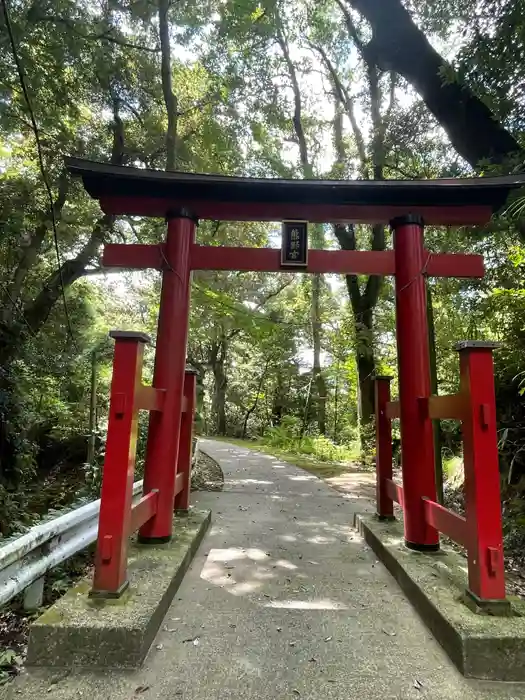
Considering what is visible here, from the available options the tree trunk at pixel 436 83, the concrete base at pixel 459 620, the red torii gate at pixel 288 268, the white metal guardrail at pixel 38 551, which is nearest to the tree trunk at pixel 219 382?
the tree trunk at pixel 436 83

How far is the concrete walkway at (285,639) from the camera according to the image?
189 centimetres

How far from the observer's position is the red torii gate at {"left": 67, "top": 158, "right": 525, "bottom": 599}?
11.1ft

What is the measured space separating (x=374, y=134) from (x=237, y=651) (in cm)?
898

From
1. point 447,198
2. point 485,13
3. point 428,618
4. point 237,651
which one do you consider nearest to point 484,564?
point 428,618

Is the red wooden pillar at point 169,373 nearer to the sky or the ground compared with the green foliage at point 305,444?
nearer to the sky

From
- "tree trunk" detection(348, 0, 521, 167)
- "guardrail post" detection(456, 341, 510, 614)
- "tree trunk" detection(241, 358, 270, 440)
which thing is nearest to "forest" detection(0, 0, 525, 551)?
"tree trunk" detection(348, 0, 521, 167)

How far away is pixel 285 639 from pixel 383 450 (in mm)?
2307

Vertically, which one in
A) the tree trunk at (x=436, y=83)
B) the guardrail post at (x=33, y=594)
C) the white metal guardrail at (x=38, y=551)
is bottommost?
the guardrail post at (x=33, y=594)

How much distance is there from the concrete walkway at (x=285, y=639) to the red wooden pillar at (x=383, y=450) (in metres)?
0.46

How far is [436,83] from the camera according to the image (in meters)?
5.68

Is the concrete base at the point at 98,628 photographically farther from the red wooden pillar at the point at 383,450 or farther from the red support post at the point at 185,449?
the red wooden pillar at the point at 383,450

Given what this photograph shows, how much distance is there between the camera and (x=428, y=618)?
2.42 metres

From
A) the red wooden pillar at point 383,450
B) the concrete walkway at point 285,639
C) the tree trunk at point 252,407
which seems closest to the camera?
the concrete walkway at point 285,639

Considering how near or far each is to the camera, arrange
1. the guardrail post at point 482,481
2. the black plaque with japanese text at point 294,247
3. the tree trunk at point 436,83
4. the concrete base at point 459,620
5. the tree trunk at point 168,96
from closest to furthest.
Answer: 1. the concrete base at point 459,620
2. the guardrail post at point 482,481
3. the black plaque with japanese text at point 294,247
4. the tree trunk at point 436,83
5. the tree trunk at point 168,96
